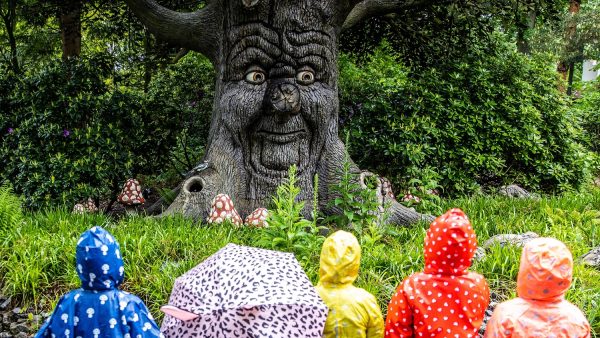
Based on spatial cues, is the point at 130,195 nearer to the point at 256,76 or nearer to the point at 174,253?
the point at 256,76

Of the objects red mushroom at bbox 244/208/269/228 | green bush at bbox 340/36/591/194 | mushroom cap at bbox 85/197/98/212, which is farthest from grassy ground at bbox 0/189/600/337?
green bush at bbox 340/36/591/194

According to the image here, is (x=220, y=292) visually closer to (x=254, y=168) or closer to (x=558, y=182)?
(x=254, y=168)

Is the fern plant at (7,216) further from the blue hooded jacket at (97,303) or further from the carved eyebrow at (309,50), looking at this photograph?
the carved eyebrow at (309,50)

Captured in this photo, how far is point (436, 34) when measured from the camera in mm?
9102

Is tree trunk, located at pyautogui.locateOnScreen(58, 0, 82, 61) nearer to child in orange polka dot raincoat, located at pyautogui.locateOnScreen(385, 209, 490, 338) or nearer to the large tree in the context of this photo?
the large tree

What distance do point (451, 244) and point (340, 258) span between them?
543mm

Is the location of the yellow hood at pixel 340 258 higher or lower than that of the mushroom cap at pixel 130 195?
higher

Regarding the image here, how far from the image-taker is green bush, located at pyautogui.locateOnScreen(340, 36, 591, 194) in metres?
7.85

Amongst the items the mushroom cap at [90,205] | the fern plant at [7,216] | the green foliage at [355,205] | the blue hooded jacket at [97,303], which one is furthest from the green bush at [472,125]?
the blue hooded jacket at [97,303]

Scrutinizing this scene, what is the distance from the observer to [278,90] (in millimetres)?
6164

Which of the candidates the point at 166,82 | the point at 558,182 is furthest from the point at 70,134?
the point at 558,182

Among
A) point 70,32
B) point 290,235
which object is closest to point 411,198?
point 290,235

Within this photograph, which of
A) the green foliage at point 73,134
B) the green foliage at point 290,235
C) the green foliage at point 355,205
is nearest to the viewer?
the green foliage at point 290,235

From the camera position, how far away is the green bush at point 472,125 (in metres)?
7.85
